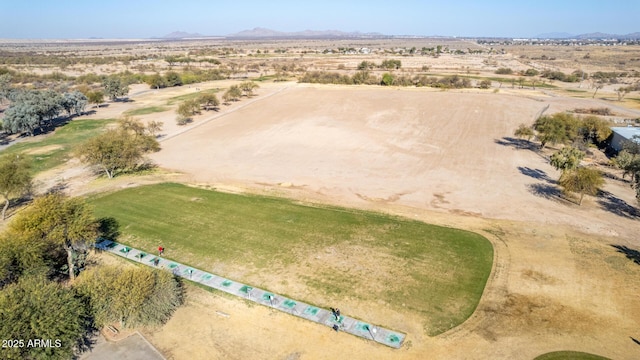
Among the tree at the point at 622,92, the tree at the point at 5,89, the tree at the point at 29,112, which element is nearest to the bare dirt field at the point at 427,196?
the tree at the point at 622,92

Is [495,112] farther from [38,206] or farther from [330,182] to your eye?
[38,206]

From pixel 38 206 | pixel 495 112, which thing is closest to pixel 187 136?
pixel 38 206

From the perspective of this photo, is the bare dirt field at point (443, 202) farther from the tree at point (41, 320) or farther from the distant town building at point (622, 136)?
the distant town building at point (622, 136)

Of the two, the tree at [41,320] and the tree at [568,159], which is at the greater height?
the tree at [568,159]

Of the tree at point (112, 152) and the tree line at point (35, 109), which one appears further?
the tree line at point (35, 109)

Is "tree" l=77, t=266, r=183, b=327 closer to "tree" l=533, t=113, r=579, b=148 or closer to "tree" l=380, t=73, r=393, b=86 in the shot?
"tree" l=533, t=113, r=579, b=148

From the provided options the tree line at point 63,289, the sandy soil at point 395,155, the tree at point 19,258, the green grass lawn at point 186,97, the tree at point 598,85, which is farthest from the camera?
the tree at point 598,85
